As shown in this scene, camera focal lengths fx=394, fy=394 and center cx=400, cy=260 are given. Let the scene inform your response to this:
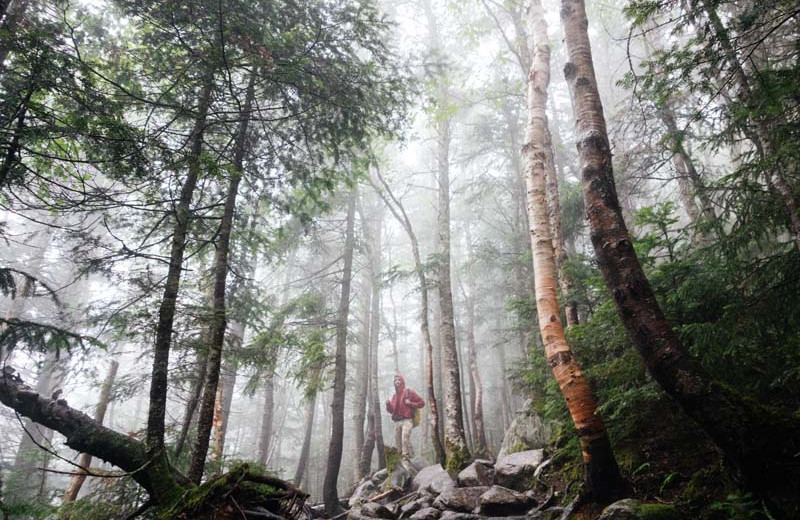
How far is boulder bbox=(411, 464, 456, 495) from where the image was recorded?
27.0 feet

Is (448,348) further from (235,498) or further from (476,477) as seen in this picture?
(235,498)

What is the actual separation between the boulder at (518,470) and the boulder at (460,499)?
1.32 ft

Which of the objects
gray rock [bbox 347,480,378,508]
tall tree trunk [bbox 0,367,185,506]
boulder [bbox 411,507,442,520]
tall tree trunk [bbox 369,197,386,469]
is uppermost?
tall tree trunk [bbox 369,197,386,469]

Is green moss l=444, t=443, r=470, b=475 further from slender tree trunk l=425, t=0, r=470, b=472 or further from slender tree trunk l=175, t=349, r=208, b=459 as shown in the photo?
slender tree trunk l=175, t=349, r=208, b=459

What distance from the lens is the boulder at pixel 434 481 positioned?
27.0 ft

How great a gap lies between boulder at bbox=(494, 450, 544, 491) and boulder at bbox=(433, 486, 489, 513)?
40 cm

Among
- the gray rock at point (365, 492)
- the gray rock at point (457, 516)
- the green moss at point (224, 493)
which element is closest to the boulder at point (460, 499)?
the gray rock at point (457, 516)

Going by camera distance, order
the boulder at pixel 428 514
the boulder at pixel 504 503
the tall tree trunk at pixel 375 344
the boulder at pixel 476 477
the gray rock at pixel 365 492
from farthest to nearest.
→ the tall tree trunk at pixel 375 344, the gray rock at pixel 365 492, the boulder at pixel 476 477, the boulder at pixel 428 514, the boulder at pixel 504 503

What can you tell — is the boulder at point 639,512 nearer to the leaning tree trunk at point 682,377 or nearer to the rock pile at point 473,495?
the leaning tree trunk at point 682,377

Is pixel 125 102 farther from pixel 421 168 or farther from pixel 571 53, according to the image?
pixel 421 168

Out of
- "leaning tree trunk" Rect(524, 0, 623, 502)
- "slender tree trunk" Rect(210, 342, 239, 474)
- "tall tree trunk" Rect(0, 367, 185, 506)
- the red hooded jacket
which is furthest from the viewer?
the red hooded jacket

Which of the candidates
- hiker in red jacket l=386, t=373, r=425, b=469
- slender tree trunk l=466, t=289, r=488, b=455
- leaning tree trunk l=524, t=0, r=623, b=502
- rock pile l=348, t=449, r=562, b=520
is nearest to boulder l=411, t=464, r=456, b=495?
rock pile l=348, t=449, r=562, b=520

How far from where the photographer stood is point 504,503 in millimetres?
5730

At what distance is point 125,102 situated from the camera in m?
5.48
